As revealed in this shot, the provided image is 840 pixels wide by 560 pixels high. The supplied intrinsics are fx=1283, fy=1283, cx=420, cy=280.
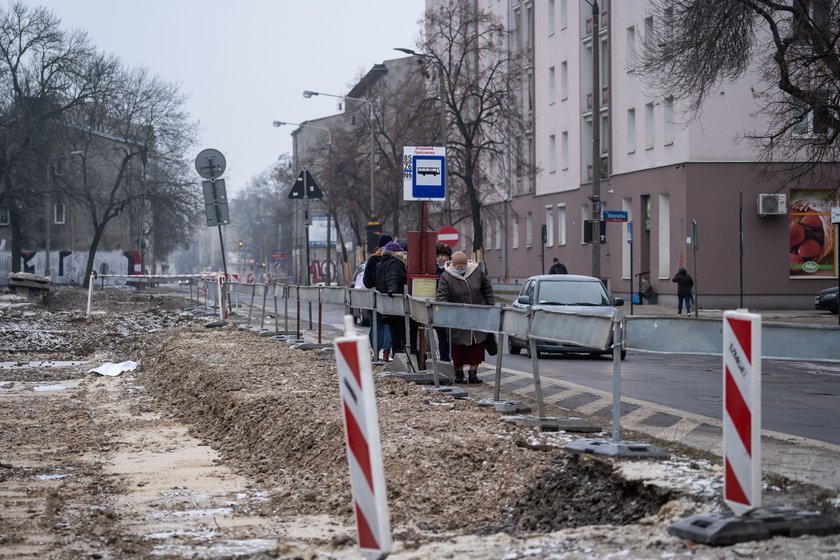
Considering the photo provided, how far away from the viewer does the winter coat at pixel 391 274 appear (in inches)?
725

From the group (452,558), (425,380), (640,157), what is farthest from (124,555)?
(640,157)

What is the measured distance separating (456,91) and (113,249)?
48166 mm

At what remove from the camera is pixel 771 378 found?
19.3 m

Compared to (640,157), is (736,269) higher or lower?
lower

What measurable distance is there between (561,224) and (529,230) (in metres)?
5.33

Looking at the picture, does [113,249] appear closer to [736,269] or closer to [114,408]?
[736,269]

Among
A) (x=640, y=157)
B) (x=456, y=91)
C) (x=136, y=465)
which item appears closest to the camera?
(x=136, y=465)

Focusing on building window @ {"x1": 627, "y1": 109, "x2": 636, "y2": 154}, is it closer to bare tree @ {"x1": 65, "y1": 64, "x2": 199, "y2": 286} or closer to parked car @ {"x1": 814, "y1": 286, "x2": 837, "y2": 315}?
parked car @ {"x1": 814, "y1": 286, "x2": 837, "y2": 315}

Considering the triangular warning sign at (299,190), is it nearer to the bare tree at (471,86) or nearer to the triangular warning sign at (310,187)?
the triangular warning sign at (310,187)

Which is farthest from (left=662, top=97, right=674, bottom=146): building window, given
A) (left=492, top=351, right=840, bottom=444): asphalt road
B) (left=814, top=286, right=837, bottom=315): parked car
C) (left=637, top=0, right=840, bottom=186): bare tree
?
Answer: (left=492, top=351, right=840, bottom=444): asphalt road

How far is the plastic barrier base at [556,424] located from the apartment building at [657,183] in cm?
2361

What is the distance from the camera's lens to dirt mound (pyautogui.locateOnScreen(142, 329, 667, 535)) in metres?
7.47

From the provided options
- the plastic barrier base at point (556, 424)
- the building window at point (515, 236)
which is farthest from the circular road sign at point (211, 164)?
the building window at point (515, 236)

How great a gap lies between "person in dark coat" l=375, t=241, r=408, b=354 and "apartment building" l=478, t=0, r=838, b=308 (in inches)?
644
